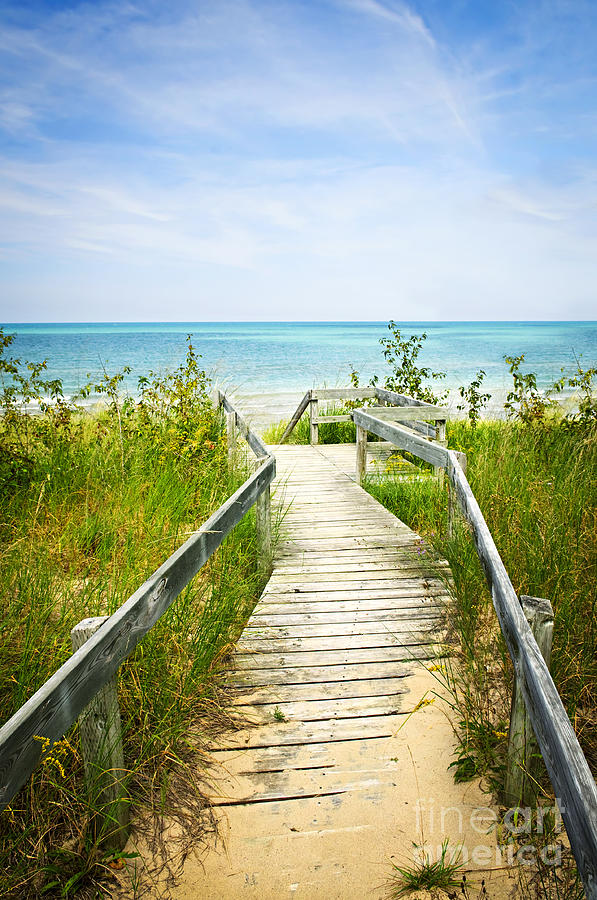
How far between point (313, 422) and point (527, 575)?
7.78m

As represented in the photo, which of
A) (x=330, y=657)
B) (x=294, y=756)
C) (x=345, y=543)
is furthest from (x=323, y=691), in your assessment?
(x=345, y=543)

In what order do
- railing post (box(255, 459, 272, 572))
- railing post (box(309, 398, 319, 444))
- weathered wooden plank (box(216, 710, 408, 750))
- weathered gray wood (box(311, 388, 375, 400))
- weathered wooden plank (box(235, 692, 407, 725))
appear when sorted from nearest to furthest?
weathered wooden plank (box(216, 710, 408, 750)), weathered wooden plank (box(235, 692, 407, 725)), railing post (box(255, 459, 272, 572)), weathered gray wood (box(311, 388, 375, 400)), railing post (box(309, 398, 319, 444))

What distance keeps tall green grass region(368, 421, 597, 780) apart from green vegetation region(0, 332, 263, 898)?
1339 mm

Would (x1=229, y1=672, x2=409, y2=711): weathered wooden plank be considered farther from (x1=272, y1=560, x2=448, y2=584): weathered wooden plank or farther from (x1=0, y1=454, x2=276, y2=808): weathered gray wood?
(x1=272, y1=560, x2=448, y2=584): weathered wooden plank

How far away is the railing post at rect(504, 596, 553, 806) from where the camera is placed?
1.85 metres

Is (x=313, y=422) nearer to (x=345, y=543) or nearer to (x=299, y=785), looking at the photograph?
(x=345, y=543)

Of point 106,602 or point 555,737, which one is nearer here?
point 555,737

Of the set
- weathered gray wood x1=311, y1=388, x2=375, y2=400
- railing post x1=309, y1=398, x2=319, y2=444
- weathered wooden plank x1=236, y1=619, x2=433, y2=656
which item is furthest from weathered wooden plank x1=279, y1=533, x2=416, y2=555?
railing post x1=309, y1=398, x2=319, y2=444

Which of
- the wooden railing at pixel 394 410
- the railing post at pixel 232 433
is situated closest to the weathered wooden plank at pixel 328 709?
the railing post at pixel 232 433

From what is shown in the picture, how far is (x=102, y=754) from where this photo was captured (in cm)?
180

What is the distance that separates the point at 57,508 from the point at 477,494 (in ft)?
12.4

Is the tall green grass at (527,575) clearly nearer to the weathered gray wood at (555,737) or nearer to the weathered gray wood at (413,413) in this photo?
the weathered gray wood at (555,737)

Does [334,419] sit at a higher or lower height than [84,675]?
higher

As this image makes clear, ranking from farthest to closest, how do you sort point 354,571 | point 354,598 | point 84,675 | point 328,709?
point 354,571
point 354,598
point 328,709
point 84,675
